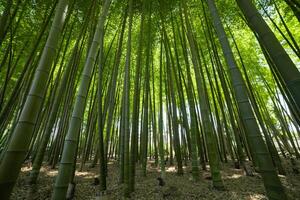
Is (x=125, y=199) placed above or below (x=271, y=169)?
below

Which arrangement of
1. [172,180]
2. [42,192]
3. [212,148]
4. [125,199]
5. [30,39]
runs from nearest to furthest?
[125,199], [42,192], [212,148], [172,180], [30,39]

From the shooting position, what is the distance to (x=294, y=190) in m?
2.92

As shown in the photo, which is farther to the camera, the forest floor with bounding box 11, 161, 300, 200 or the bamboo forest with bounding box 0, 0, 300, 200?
the forest floor with bounding box 11, 161, 300, 200

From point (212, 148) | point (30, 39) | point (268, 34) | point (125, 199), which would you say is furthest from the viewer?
point (30, 39)

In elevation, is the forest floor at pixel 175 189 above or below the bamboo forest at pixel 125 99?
below

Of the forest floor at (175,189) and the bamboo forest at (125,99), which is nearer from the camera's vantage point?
the bamboo forest at (125,99)

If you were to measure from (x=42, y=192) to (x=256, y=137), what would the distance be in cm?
297

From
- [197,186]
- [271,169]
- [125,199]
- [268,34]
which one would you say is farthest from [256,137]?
[197,186]

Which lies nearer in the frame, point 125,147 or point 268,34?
point 268,34

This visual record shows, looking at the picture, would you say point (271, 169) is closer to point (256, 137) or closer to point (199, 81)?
point (256, 137)

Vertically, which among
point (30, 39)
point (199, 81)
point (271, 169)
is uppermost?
point (30, 39)

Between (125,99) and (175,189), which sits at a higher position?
(125,99)

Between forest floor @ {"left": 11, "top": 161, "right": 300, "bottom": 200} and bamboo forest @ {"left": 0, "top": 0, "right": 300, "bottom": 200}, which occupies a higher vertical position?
bamboo forest @ {"left": 0, "top": 0, "right": 300, "bottom": 200}

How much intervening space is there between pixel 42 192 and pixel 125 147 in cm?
143
